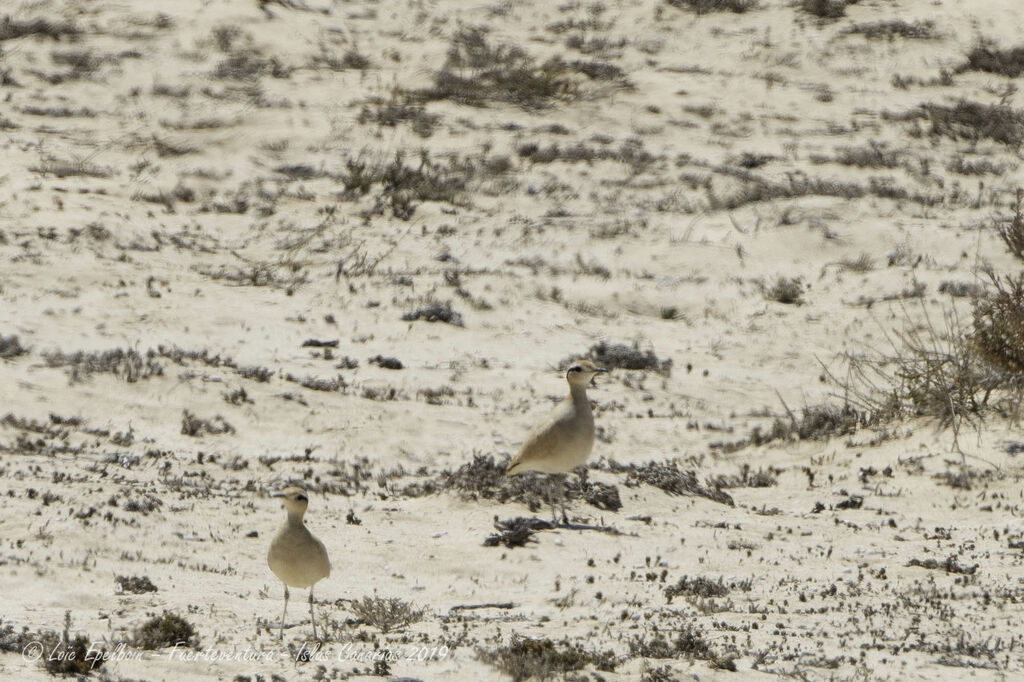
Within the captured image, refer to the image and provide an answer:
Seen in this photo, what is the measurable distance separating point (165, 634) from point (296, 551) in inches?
29.4

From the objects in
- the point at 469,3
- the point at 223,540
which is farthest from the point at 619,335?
the point at 469,3

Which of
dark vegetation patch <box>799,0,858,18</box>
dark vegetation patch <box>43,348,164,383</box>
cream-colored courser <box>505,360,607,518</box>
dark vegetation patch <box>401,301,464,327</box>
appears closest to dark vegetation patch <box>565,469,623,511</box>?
cream-colored courser <box>505,360,607,518</box>

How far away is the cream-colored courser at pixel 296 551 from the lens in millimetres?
6836

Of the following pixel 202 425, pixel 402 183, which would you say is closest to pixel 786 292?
pixel 402 183

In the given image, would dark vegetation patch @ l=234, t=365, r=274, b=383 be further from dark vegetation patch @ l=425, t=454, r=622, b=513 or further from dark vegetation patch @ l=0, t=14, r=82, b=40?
dark vegetation patch @ l=0, t=14, r=82, b=40

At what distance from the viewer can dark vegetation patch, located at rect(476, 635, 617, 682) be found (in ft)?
21.1

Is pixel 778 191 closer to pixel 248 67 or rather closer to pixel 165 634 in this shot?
pixel 248 67

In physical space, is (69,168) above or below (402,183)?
above

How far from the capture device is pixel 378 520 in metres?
9.97

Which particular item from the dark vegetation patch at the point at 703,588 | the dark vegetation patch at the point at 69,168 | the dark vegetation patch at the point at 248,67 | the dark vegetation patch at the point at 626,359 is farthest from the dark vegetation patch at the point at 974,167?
the dark vegetation patch at the point at 703,588

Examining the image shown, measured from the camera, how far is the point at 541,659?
650 centimetres

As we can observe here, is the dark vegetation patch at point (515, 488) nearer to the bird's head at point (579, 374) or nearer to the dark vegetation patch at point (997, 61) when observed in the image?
the bird's head at point (579, 374)

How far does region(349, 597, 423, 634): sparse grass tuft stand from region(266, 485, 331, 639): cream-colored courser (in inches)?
22.3

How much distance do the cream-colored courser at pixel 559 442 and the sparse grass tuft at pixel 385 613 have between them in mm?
2196
